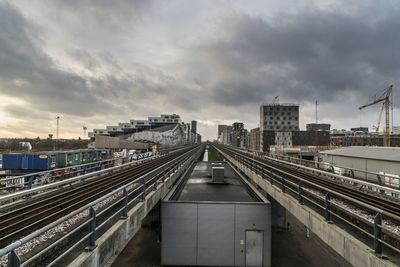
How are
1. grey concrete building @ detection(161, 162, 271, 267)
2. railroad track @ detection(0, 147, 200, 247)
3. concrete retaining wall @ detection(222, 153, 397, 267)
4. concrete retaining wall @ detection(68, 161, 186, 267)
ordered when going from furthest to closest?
grey concrete building @ detection(161, 162, 271, 267) < railroad track @ detection(0, 147, 200, 247) < concrete retaining wall @ detection(222, 153, 397, 267) < concrete retaining wall @ detection(68, 161, 186, 267)

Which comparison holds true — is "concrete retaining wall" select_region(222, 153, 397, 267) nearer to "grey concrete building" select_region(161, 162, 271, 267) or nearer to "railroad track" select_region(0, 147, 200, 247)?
"grey concrete building" select_region(161, 162, 271, 267)

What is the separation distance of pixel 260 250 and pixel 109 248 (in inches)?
407

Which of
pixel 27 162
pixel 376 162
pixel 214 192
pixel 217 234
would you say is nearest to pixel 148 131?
pixel 27 162

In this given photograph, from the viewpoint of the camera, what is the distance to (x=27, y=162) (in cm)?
4003

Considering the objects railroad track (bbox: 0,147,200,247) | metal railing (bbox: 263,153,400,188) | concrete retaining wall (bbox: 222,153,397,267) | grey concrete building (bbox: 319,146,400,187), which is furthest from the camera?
grey concrete building (bbox: 319,146,400,187)

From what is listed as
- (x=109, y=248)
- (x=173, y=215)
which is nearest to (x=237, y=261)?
(x=173, y=215)

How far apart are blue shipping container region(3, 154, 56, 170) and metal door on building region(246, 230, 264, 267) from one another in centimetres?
3412

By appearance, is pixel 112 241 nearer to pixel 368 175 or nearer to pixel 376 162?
pixel 368 175

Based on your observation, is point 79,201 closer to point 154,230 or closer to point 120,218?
point 120,218

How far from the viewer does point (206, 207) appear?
1551 centimetres

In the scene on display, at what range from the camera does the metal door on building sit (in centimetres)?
1540

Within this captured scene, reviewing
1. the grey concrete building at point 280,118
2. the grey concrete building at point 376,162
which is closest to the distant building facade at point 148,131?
the grey concrete building at point 280,118

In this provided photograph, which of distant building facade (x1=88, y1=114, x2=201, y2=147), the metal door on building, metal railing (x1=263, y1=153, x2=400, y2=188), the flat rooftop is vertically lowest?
the metal door on building

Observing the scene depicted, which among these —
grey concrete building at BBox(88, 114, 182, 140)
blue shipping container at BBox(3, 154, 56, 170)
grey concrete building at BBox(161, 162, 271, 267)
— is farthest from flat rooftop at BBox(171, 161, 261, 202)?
grey concrete building at BBox(88, 114, 182, 140)
